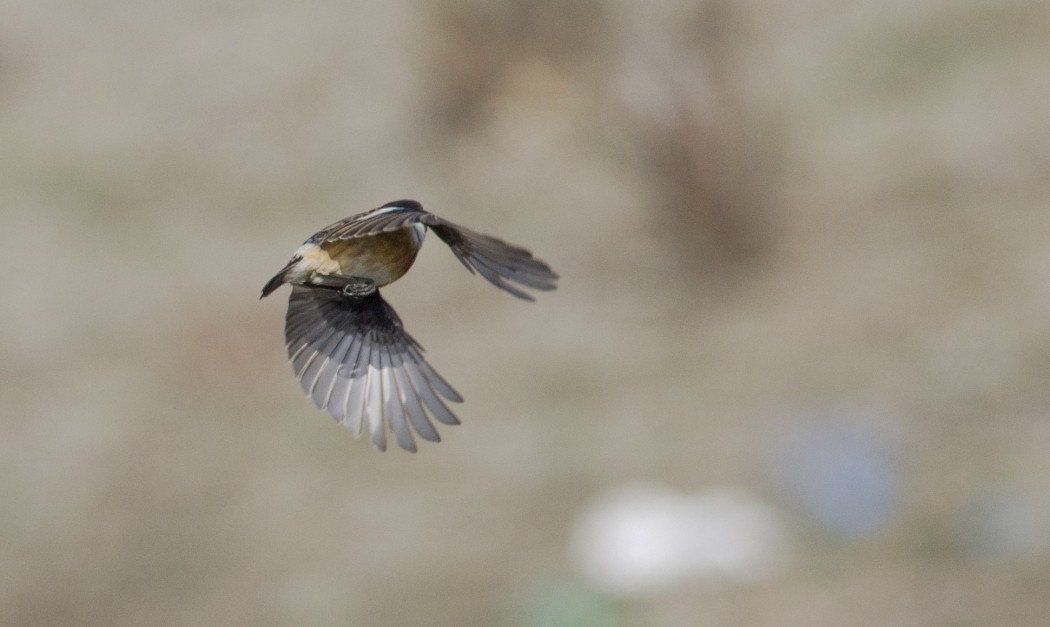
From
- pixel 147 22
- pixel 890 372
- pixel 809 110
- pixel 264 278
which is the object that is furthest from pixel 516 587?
pixel 147 22

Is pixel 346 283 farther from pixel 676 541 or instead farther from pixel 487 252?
pixel 676 541

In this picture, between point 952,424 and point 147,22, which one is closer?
point 952,424

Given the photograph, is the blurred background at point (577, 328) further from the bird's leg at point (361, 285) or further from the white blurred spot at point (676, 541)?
the bird's leg at point (361, 285)

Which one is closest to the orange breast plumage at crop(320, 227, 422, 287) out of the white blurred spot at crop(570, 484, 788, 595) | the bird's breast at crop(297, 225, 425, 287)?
the bird's breast at crop(297, 225, 425, 287)

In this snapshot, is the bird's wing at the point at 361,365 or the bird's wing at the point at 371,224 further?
the bird's wing at the point at 361,365

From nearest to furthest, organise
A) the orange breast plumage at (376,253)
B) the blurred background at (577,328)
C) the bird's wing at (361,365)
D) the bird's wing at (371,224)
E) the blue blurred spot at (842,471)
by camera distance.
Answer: the bird's wing at (371,224), the orange breast plumage at (376,253), the bird's wing at (361,365), the blue blurred spot at (842,471), the blurred background at (577,328)

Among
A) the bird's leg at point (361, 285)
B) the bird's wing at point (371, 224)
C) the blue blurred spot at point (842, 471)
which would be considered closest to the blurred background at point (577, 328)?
the blue blurred spot at point (842, 471)

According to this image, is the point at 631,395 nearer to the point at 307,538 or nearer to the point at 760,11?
the point at 307,538
